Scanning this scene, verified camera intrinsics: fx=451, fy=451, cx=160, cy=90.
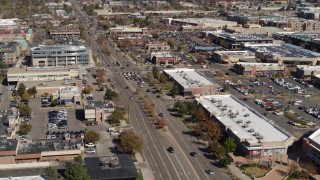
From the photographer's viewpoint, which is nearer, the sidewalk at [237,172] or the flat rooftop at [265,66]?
the sidewalk at [237,172]

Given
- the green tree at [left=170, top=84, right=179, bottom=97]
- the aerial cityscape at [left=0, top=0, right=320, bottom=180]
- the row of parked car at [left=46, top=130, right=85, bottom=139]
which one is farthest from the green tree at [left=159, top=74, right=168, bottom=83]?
the row of parked car at [left=46, top=130, right=85, bottom=139]

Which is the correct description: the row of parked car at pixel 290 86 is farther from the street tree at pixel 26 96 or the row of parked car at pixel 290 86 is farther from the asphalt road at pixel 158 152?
the street tree at pixel 26 96

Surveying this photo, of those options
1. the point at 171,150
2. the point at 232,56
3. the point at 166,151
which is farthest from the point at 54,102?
the point at 232,56

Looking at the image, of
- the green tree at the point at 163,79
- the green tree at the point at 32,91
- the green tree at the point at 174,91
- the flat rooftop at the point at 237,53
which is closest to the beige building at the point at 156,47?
the flat rooftop at the point at 237,53

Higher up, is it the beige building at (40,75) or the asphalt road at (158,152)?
the beige building at (40,75)

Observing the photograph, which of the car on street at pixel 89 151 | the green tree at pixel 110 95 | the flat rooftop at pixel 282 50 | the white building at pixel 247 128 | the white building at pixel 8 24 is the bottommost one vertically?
the car on street at pixel 89 151

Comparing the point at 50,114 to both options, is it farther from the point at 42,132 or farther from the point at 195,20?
the point at 195,20
